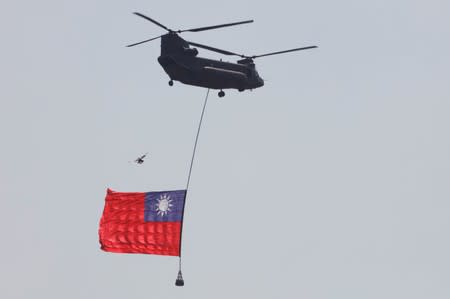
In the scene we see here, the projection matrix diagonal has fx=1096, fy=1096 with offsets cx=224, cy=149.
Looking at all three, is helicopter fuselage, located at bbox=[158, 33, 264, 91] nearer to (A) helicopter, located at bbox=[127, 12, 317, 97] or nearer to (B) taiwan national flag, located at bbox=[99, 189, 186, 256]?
(A) helicopter, located at bbox=[127, 12, 317, 97]

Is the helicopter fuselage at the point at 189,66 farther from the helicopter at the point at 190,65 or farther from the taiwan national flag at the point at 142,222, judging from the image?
the taiwan national flag at the point at 142,222

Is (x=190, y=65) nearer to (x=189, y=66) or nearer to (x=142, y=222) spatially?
(x=189, y=66)

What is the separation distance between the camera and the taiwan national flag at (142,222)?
77750 mm

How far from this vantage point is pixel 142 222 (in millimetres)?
79312

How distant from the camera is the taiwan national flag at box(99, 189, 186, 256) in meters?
77.8

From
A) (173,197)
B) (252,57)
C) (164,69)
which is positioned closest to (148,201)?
(173,197)

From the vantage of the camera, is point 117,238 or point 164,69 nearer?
point 117,238

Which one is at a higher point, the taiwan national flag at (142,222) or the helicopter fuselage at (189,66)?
the helicopter fuselage at (189,66)

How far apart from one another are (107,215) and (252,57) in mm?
21594

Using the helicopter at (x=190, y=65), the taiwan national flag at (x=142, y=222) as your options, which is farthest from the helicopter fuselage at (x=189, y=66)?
the taiwan national flag at (x=142, y=222)

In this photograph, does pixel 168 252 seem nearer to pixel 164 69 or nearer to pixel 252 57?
pixel 164 69

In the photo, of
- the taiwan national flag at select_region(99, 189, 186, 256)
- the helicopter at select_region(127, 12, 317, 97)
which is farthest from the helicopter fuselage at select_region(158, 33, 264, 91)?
the taiwan national flag at select_region(99, 189, 186, 256)

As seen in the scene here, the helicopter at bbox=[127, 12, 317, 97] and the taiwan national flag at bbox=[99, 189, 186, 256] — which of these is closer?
the taiwan national flag at bbox=[99, 189, 186, 256]

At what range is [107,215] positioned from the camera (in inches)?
3108
